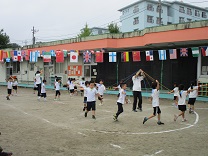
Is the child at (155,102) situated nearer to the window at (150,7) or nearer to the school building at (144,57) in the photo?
the school building at (144,57)

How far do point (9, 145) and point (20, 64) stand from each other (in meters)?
25.9

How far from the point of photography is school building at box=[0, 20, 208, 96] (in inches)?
610

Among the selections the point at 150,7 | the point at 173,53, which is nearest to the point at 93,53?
the point at 173,53

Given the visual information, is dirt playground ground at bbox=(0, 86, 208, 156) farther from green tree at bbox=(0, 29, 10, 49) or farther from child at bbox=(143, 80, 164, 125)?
green tree at bbox=(0, 29, 10, 49)

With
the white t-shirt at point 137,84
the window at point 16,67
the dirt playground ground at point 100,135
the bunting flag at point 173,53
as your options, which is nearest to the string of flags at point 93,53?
the bunting flag at point 173,53

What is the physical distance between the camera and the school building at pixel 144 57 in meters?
15.5

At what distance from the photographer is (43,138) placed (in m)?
6.79

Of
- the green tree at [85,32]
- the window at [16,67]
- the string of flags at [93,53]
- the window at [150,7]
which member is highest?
the window at [150,7]

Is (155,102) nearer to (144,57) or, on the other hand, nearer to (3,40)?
(144,57)

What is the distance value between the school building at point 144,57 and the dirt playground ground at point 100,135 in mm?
6701

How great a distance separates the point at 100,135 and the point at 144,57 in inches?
496

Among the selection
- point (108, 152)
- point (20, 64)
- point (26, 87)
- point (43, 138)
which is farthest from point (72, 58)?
point (108, 152)

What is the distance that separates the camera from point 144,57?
18938 millimetres

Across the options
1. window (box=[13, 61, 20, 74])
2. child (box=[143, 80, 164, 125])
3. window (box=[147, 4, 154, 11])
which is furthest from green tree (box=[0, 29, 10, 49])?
child (box=[143, 80, 164, 125])
